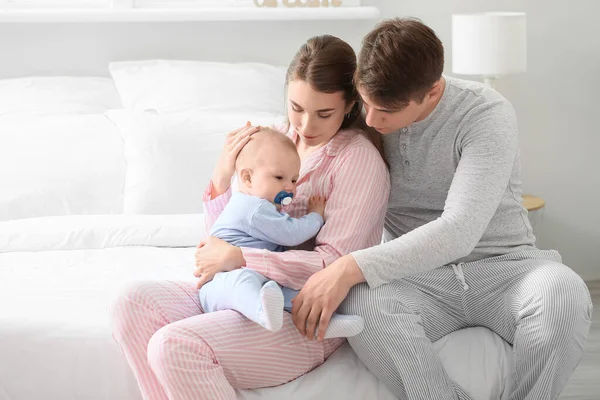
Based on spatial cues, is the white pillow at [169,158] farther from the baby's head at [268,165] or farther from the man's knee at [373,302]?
the man's knee at [373,302]

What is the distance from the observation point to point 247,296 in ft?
5.71

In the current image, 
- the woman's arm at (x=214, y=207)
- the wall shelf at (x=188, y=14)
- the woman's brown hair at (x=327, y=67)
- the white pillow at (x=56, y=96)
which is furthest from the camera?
the wall shelf at (x=188, y=14)

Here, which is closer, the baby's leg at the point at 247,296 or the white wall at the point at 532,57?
the baby's leg at the point at 247,296

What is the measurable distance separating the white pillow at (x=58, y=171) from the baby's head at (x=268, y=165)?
1003 mm

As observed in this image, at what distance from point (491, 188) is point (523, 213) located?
27 cm

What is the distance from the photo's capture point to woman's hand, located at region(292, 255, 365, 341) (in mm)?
1750

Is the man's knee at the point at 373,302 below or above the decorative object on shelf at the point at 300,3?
below

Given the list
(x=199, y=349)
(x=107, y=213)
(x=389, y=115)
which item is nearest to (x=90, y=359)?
(x=199, y=349)

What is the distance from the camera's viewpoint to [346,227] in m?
1.90

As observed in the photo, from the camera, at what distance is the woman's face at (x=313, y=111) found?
6.46 ft

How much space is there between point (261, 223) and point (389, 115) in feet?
1.20

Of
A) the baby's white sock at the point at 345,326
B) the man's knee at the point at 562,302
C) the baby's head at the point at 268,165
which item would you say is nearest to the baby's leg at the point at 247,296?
the baby's white sock at the point at 345,326

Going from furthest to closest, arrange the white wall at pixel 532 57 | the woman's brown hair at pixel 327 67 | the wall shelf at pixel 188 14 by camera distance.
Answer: the white wall at pixel 532 57
the wall shelf at pixel 188 14
the woman's brown hair at pixel 327 67

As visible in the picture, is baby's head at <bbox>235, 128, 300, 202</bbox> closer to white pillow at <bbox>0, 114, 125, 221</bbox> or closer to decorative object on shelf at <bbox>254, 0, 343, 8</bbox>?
white pillow at <bbox>0, 114, 125, 221</bbox>
